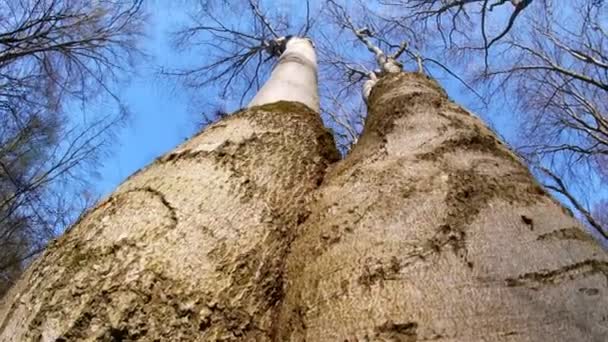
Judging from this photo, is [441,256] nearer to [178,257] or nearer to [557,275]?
[557,275]

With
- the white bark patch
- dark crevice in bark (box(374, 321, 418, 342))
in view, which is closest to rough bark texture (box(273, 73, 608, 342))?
dark crevice in bark (box(374, 321, 418, 342))

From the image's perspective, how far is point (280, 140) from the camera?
139 cm

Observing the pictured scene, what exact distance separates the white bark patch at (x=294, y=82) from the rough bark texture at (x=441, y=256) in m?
0.59

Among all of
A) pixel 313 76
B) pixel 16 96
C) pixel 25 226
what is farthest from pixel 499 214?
pixel 25 226

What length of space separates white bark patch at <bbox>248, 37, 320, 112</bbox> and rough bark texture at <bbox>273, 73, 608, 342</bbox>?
59cm

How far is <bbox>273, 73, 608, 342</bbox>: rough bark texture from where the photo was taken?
79cm

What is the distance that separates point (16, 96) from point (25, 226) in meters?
2.34

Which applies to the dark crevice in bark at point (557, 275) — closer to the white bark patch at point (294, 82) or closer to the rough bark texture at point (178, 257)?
the rough bark texture at point (178, 257)

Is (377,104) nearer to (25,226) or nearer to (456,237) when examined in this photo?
(456,237)

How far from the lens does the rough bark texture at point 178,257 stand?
902 mm

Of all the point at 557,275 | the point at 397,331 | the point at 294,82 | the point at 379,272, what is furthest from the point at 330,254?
the point at 294,82

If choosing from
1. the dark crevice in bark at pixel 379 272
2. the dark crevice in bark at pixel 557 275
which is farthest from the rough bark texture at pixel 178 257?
the dark crevice in bark at pixel 557 275

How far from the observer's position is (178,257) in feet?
3.23

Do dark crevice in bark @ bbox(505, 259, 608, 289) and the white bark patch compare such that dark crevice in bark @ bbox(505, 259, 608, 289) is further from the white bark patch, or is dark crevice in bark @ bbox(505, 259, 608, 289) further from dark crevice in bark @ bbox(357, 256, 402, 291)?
the white bark patch
